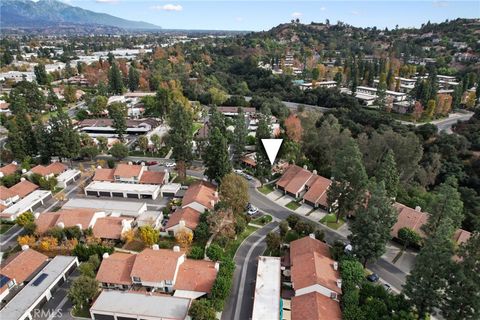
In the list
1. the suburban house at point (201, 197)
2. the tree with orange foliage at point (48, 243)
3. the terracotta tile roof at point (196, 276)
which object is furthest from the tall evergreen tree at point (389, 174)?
the tree with orange foliage at point (48, 243)

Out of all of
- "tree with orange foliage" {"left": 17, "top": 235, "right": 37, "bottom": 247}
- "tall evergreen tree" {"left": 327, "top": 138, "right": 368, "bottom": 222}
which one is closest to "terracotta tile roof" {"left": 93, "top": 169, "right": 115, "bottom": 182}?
"tree with orange foliage" {"left": 17, "top": 235, "right": 37, "bottom": 247}

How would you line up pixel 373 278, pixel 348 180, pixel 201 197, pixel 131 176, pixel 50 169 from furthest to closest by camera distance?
pixel 50 169 < pixel 131 176 < pixel 201 197 < pixel 348 180 < pixel 373 278

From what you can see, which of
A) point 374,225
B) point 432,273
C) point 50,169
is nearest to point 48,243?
point 50,169

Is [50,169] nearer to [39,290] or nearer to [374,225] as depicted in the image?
[39,290]

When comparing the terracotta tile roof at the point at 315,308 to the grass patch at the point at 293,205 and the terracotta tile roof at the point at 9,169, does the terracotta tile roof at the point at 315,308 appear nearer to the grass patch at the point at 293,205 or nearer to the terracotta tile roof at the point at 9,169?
the grass patch at the point at 293,205

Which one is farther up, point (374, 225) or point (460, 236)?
point (374, 225)

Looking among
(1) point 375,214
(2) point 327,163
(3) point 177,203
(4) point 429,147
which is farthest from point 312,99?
(1) point 375,214

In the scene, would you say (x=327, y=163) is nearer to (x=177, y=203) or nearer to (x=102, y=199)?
(x=177, y=203)

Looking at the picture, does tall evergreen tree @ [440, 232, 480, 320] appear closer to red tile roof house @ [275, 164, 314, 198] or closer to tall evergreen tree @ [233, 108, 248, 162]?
red tile roof house @ [275, 164, 314, 198]
